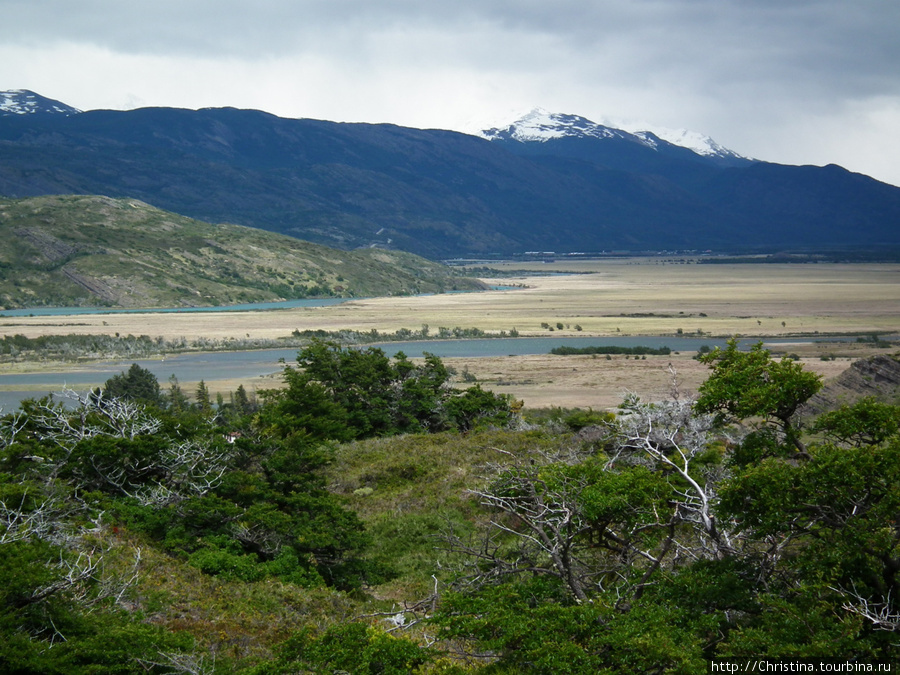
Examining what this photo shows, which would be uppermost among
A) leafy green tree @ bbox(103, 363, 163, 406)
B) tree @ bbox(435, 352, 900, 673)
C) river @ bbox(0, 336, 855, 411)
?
tree @ bbox(435, 352, 900, 673)

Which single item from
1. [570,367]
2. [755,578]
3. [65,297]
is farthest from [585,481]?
[65,297]

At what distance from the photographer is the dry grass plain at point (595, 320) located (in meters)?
51.4

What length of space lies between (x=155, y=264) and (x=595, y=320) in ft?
248

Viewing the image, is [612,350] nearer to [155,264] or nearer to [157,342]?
[157,342]

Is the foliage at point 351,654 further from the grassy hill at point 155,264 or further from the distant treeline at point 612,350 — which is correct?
the grassy hill at point 155,264

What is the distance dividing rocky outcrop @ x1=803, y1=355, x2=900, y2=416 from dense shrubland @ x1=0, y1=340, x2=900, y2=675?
1973cm

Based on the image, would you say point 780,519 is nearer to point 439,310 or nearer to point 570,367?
point 570,367

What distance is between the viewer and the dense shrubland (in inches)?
312

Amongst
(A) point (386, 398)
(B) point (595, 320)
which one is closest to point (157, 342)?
(B) point (595, 320)

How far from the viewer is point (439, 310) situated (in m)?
112

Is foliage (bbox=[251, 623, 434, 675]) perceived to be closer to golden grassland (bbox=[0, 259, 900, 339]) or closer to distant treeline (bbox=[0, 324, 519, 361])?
distant treeline (bbox=[0, 324, 519, 361])

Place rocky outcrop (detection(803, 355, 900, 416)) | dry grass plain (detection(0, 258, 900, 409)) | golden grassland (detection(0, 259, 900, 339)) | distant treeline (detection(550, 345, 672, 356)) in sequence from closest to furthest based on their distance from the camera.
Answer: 1. rocky outcrop (detection(803, 355, 900, 416))
2. dry grass plain (detection(0, 258, 900, 409))
3. distant treeline (detection(550, 345, 672, 356))
4. golden grassland (detection(0, 259, 900, 339))

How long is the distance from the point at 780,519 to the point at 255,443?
1255 cm

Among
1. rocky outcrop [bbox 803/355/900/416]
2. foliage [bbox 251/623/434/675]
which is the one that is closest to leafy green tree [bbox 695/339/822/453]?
foliage [bbox 251/623/434/675]
